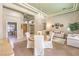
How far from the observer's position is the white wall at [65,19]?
1.95 metres

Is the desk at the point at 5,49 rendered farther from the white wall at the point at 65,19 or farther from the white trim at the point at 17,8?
the white wall at the point at 65,19

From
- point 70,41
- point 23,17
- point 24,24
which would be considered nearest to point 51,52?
point 70,41

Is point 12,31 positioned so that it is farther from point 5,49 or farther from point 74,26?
point 74,26

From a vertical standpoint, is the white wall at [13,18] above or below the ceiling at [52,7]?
below

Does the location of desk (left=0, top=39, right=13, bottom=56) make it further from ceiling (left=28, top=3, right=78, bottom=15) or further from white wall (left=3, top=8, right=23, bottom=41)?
ceiling (left=28, top=3, right=78, bottom=15)

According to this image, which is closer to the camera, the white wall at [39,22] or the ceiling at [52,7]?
the ceiling at [52,7]

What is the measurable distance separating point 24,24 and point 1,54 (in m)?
0.81

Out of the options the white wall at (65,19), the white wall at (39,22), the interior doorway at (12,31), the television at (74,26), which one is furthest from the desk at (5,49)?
the television at (74,26)

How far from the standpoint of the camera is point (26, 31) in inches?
87.1

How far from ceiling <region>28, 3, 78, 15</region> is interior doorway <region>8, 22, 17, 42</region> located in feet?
2.01

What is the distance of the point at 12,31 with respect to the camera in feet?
6.63

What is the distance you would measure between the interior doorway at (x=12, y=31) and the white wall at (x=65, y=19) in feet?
2.46

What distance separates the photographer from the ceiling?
1.89 meters

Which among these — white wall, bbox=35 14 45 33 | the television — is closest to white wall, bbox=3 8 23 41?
white wall, bbox=35 14 45 33
